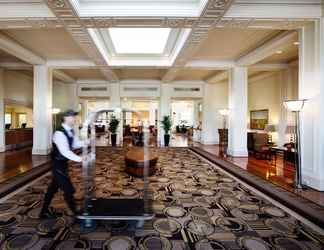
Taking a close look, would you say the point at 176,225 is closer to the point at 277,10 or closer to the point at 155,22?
the point at 155,22

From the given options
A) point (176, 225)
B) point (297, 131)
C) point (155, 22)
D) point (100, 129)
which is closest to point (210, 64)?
point (155, 22)

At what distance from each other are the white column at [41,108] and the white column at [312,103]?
321 inches

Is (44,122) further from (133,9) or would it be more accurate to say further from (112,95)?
(133,9)

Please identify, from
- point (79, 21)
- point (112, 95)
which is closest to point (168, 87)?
point (112, 95)

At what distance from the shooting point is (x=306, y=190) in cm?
442

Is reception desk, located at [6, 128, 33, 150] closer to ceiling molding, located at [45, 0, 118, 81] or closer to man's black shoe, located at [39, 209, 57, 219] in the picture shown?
ceiling molding, located at [45, 0, 118, 81]

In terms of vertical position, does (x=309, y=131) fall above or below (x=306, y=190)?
above

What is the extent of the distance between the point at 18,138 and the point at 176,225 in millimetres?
10109

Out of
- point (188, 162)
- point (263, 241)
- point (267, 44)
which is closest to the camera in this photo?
point (263, 241)

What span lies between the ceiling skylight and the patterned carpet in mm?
3989

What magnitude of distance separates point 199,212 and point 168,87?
32.0 ft

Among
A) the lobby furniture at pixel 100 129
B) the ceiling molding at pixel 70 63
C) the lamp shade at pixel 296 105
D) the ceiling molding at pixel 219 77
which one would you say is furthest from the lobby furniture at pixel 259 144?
the lobby furniture at pixel 100 129

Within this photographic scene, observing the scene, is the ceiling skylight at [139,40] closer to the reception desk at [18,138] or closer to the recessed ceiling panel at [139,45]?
the recessed ceiling panel at [139,45]

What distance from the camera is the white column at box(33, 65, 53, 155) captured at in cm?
859
